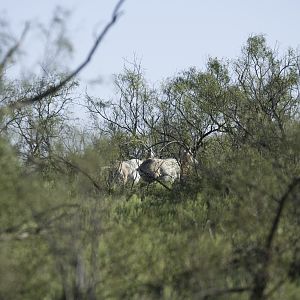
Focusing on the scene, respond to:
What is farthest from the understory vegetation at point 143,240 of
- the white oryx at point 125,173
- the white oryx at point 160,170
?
the white oryx at point 160,170

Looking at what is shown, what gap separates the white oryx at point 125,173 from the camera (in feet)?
44.3

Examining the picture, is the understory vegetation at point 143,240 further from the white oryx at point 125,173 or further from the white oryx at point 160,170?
the white oryx at point 160,170

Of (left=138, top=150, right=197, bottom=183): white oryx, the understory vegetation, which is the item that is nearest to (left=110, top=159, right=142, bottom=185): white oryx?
(left=138, top=150, right=197, bottom=183): white oryx

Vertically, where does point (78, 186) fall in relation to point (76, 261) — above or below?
above

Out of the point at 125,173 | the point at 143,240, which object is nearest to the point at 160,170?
the point at 125,173

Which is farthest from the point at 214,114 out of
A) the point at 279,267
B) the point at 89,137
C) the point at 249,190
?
the point at 279,267

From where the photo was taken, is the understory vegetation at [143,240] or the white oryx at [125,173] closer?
the understory vegetation at [143,240]

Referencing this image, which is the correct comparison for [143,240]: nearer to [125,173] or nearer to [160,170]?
[125,173]

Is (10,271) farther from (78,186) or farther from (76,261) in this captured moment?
(78,186)

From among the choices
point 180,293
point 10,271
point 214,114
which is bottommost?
point 180,293

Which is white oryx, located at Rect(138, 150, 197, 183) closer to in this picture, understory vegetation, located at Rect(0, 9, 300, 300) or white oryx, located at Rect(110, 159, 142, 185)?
white oryx, located at Rect(110, 159, 142, 185)

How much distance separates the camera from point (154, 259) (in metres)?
6.28

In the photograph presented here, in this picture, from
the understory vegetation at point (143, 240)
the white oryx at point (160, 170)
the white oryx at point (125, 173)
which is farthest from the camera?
the white oryx at point (160, 170)

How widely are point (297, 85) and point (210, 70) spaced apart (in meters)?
4.62
